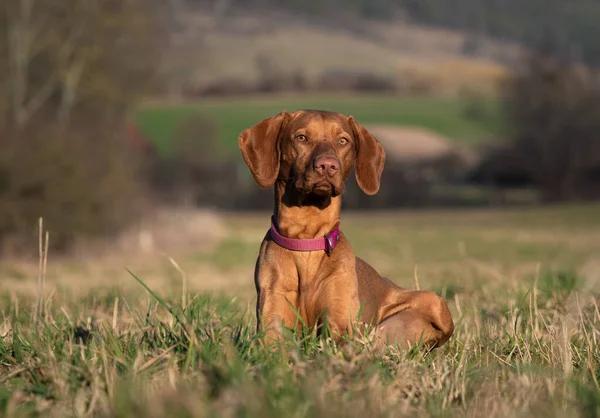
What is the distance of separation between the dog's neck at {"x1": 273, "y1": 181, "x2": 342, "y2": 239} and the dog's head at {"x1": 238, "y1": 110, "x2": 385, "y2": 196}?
9 cm

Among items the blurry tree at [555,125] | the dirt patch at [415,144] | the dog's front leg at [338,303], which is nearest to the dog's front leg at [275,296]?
the dog's front leg at [338,303]

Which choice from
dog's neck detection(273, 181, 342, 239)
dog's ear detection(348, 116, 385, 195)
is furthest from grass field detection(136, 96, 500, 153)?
dog's neck detection(273, 181, 342, 239)

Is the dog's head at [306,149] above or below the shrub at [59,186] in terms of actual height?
above

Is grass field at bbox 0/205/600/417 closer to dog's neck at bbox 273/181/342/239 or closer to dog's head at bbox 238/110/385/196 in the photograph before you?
dog's neck at bbox 273/181/342/239

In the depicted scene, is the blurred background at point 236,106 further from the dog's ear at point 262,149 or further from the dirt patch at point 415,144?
the dog's ear at point 262,149

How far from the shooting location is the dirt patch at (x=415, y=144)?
67125 mm

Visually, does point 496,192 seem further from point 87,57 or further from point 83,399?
point 83,399

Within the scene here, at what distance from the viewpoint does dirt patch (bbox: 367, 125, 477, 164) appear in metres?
67.1

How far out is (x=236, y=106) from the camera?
80812 mm

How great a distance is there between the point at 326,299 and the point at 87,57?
33147mm

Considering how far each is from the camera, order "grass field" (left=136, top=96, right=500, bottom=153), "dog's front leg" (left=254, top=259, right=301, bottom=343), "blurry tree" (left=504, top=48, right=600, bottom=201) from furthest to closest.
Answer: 1. "grass field" (left=136, top=96, right=500, bottom=153)
2. "blurry tree" (left=504, top=48, right=600, bottom=201)
3. "dog's front leg" (left=254, top=259, right=301, bottom=343)

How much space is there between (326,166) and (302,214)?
513mm

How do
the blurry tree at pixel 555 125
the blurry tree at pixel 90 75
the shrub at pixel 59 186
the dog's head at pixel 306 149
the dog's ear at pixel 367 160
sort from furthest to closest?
1. the blurry tree at pixel 555 125
2. the blurry tree at pixel 90 75
3. the shrub at pixel 59 186
4. the dog's ear at pixel 367 160
5. the dog's head at pixel 306 149

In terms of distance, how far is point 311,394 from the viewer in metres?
3.89
